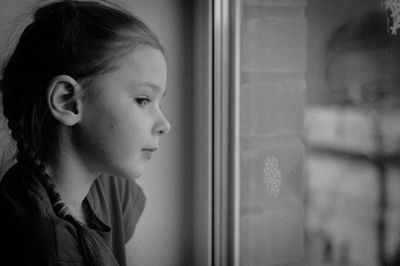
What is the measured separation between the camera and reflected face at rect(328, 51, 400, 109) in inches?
34.7

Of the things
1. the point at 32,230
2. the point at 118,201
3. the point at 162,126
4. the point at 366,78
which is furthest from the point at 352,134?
the point at 32,230

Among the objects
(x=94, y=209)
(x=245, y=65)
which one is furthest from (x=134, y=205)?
(x=245, y=65)

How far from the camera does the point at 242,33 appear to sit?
130 cm

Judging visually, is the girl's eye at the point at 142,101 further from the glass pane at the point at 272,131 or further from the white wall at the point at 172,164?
the glass pane at the point at 272,131

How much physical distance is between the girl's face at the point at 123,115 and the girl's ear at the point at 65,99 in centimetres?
2

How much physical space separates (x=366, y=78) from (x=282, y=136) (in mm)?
303

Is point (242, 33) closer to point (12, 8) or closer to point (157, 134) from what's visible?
point (157, 134)

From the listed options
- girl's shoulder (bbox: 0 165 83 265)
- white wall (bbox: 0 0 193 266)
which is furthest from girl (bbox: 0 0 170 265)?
white wall (bbox: 0 0 193 266)

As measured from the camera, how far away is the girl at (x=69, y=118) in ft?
3.12

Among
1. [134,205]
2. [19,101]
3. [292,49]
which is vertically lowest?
[134,205]

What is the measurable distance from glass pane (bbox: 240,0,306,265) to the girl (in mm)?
327

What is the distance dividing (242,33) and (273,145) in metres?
0.32

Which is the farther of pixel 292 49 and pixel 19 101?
pixel 292 49

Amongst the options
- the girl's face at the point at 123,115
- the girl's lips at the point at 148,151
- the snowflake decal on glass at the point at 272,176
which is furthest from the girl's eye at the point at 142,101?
the snowflake decal on glass at the point at 272,176
